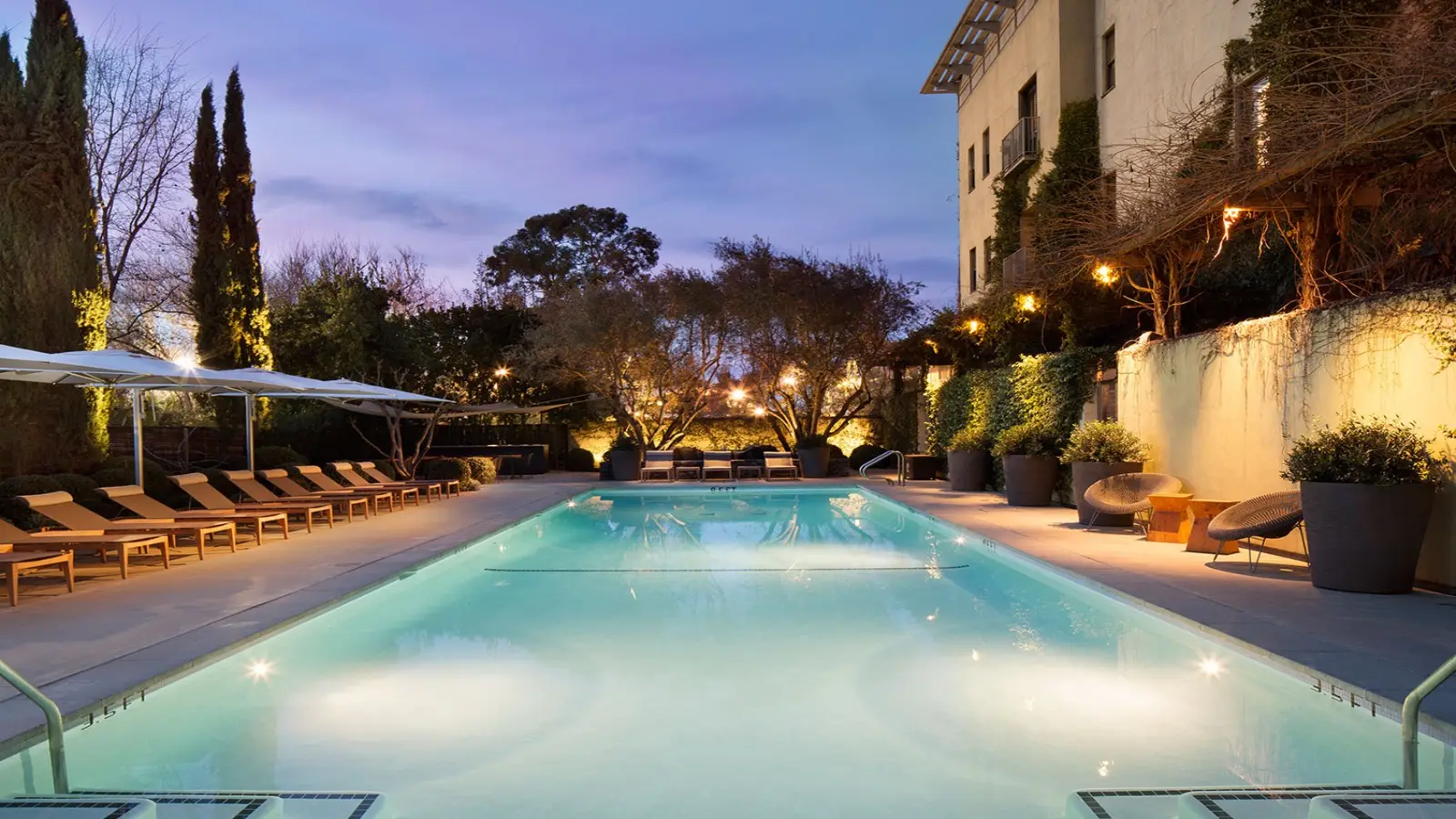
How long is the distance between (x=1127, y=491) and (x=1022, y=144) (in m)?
10.9

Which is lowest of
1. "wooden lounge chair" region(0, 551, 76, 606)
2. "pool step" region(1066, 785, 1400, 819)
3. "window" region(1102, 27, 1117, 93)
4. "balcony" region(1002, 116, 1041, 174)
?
"pool step" region(1066, 785, 1400, 819)

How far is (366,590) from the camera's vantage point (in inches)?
283

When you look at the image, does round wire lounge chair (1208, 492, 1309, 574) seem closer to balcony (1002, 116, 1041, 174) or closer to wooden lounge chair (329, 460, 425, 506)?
wooden lounge chair (329, 460, 425, 506)

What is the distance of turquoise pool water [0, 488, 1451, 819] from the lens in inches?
153

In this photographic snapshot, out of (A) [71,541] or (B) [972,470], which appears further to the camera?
(B) [972,470]

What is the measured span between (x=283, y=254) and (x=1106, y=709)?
32.7 metres

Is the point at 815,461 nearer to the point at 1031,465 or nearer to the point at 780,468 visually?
the point at 780,468

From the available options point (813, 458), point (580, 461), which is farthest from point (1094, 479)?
point (580, 461)

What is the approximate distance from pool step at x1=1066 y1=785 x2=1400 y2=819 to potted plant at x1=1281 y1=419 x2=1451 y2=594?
3.62m

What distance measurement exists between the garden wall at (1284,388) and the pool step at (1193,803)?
419cm

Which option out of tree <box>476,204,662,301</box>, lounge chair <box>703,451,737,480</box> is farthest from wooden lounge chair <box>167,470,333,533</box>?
tree <box>476,204,662,301</box>

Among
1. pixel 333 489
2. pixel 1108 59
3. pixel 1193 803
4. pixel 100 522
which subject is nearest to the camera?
pixel 1193 803

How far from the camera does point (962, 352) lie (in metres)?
19.3

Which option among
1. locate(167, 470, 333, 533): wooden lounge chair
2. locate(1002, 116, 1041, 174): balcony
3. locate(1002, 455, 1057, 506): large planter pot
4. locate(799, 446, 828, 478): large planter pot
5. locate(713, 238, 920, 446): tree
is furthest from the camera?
locate(713, 238, 920, 446): tree
